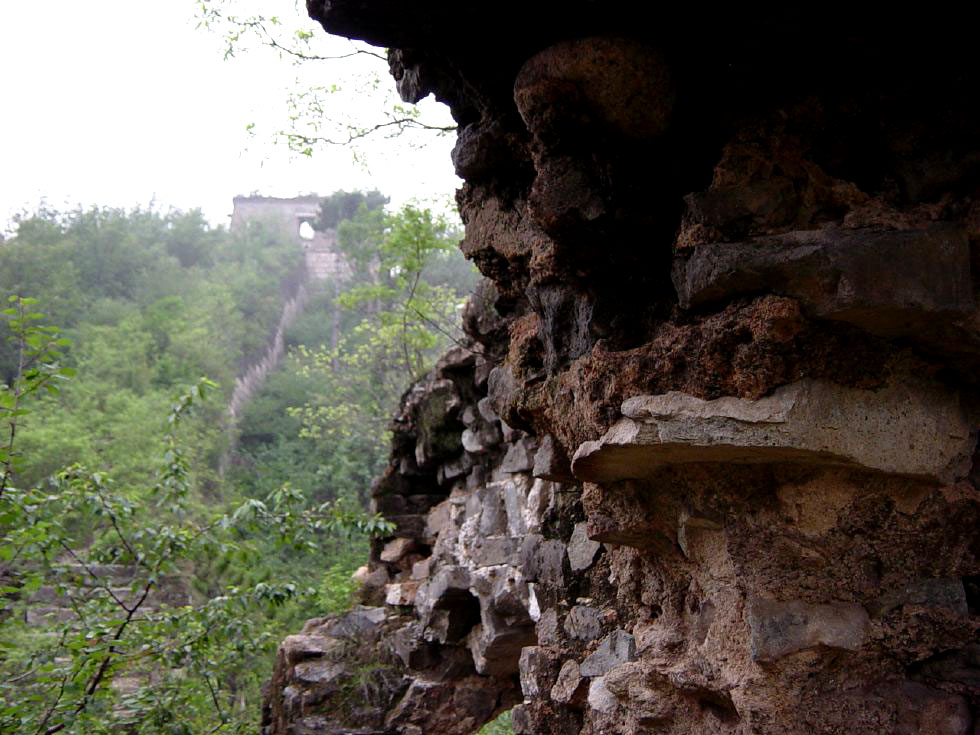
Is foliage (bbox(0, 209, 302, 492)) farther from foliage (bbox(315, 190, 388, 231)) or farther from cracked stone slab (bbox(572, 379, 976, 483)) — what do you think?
cracked stone slab (bbox(572, 379, 976, 483))

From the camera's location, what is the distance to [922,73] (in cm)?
167

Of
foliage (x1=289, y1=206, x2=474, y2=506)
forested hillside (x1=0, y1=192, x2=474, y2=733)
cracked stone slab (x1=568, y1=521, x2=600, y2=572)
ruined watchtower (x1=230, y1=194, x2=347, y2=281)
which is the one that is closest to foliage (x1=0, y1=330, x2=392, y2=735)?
forested hillside (x1=0, y1=192, x2=474, y2=733)

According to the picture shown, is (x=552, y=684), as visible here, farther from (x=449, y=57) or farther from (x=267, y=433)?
(x=267, y=433)

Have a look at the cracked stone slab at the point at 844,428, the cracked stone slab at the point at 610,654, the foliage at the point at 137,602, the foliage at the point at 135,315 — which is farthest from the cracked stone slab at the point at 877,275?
the foliage at the point at 135,315

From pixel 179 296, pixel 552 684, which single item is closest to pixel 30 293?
pixel 179 296

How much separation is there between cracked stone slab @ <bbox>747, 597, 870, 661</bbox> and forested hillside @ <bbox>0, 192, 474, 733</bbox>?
2518mm

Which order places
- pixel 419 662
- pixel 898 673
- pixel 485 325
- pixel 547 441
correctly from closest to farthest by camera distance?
pixel 898 673 < pixel 547 441 < pixel 485 325 < pixel 419 662

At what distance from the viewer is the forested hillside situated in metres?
3.99

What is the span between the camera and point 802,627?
5.57ft

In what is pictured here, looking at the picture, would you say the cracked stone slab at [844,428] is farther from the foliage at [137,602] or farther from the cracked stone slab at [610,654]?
the foliage at [137,602]

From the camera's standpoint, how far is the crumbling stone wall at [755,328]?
162cm

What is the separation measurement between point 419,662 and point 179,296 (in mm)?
20763

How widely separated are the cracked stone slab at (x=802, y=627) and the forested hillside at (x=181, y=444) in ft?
8.26

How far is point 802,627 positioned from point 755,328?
0.58 metres
